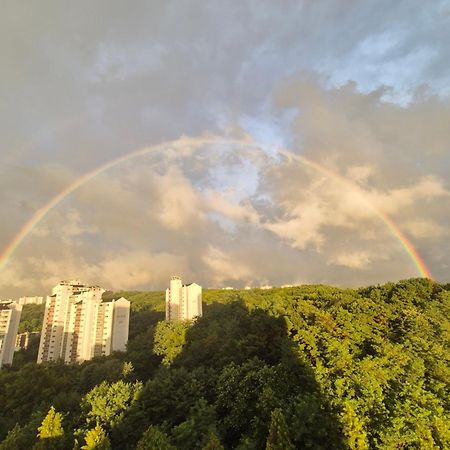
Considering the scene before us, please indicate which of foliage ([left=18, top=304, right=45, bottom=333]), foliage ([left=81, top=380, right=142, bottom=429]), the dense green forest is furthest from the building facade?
foliage ([left=81, top=380, right=142, bottom=429])

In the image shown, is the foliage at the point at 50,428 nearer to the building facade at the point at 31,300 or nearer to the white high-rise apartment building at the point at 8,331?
the white high-rise apartment building at the point at 8,331

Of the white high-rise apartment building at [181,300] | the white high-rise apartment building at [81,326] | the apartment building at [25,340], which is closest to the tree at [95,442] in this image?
the white high-rise apartment building at [81,326]

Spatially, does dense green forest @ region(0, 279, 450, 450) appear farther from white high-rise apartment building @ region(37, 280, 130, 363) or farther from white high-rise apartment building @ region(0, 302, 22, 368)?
white high-rise apartment building @ region(0, 302, 22, 368)

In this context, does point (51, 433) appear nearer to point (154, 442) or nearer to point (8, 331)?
point (154, 442)

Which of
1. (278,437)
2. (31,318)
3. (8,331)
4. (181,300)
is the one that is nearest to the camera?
(278,437)

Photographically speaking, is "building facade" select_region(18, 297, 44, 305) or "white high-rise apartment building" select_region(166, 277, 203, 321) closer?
"white high-rise apartment building" select_region(166, 277, 203, 321)

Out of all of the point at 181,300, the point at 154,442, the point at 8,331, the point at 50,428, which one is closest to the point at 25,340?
the point at 8,331
